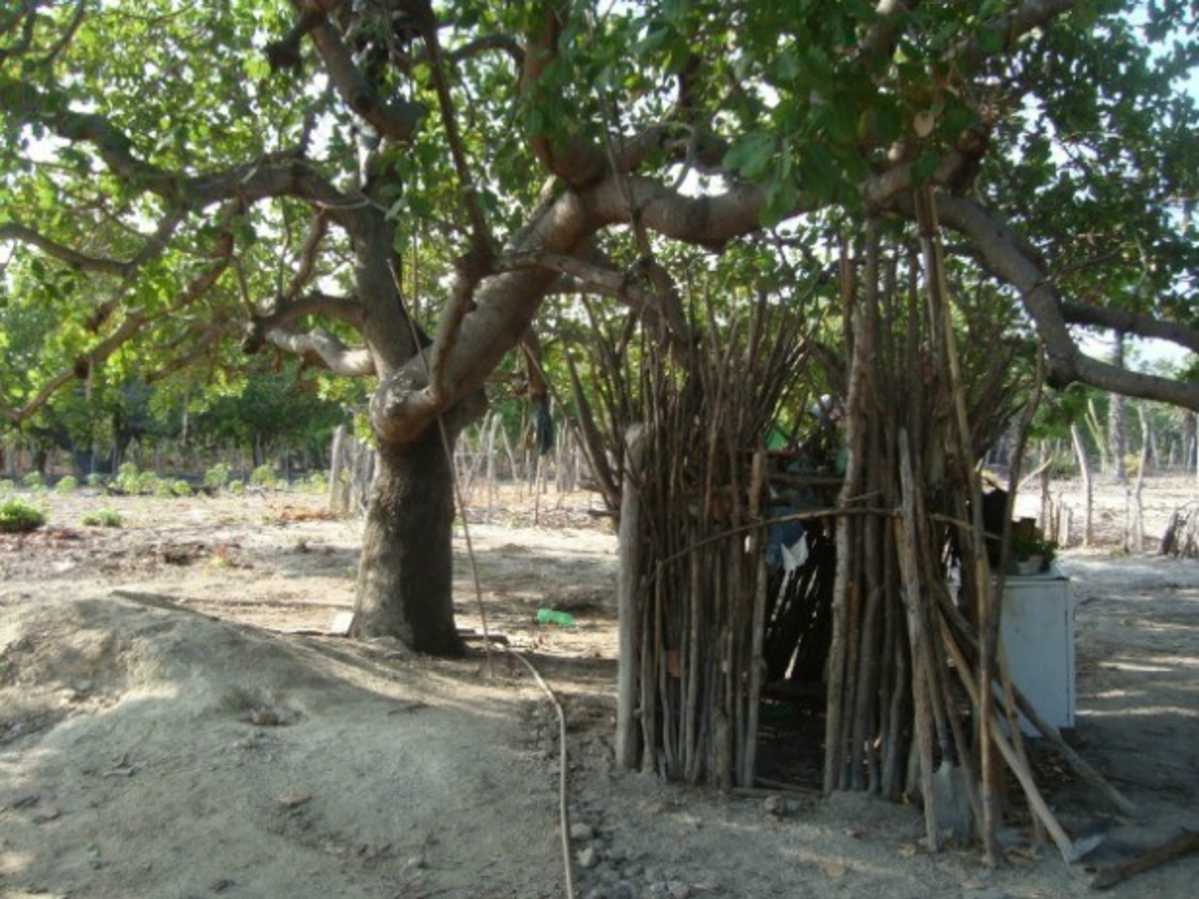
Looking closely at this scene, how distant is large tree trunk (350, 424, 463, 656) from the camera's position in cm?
686

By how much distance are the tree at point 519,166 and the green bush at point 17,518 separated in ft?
20.9

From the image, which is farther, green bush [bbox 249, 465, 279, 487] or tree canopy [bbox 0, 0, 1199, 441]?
green bush [bbox 249, 465, 279, 487]

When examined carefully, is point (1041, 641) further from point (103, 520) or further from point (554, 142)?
point (103, 520)

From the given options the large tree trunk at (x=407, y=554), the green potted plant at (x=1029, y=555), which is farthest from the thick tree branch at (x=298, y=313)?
the green potted plant at (x=1029, y=555)

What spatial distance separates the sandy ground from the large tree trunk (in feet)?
0.82

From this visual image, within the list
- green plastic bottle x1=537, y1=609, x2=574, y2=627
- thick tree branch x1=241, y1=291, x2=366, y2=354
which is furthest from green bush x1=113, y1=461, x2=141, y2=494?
thick tree branch x1=241, y1=291, x2=366, y2=354

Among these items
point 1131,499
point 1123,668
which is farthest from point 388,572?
point 1131,499

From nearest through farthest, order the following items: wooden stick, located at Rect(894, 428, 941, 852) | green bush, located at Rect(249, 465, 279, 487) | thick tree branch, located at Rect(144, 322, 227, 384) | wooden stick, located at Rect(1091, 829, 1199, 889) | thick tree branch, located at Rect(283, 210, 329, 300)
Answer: wooden stick, located at Rect(1091, 829, 1199, 889) < wooden stick, located at Rect(894, 428, 941, 852) < thick tree branch, located at Rect(283, 210, 329, 300) < thick tree branch, located at Rect(144, 322, 227, 384) < green bush, located at Rect(249, 465, 279, 487)

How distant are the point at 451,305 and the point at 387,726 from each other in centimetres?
196

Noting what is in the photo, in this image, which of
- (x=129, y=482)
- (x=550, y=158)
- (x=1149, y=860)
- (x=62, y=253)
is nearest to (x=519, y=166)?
(x=550, y=158)

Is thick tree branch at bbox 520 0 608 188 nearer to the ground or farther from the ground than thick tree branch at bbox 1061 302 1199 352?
farther from the ground

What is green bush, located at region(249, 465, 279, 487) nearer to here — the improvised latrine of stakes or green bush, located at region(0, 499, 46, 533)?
green bush, located at region(0, 499, 46, 533)

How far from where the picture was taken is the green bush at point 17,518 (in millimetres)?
13508

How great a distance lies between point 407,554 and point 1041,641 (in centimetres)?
363
